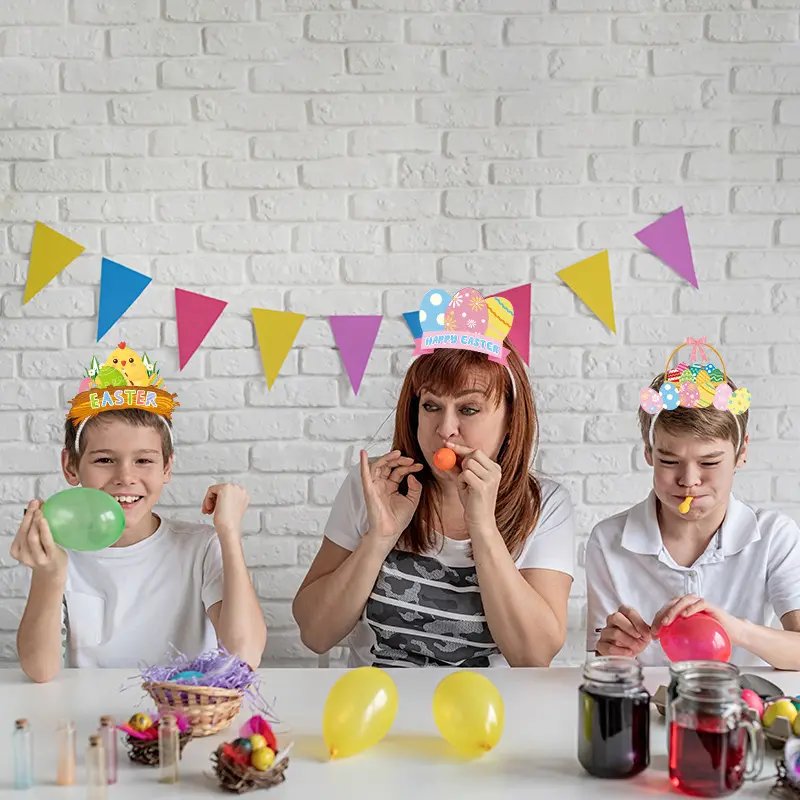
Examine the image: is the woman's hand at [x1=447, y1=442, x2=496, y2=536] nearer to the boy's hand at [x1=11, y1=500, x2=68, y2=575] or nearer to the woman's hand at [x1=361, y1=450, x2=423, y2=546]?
the woman's hand at [x1=361, y1=450, x2=423, y2=546]

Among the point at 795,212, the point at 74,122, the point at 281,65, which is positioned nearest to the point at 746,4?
the point at 795,212

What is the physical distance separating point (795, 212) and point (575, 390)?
0.79m

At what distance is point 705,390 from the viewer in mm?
2041

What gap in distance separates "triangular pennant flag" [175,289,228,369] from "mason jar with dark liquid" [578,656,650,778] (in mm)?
1733

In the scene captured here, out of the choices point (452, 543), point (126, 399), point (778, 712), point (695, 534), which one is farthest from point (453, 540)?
point (778, 712)

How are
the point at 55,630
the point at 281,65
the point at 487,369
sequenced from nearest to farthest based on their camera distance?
the point at 55,630 < the point at 487,369 < the point at 281,65

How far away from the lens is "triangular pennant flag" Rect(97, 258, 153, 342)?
2.67 meters

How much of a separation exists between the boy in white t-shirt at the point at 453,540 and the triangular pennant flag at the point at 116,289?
0.97 meters

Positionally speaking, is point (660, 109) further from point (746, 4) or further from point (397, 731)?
point (397, 731)

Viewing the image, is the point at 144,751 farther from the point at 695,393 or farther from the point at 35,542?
the point at 695,393

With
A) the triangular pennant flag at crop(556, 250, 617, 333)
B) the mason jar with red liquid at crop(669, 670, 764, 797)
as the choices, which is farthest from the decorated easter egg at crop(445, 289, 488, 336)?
the mason jar with red liquid at crop(669, 670, 764, 797)

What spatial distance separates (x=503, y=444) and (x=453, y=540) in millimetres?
234

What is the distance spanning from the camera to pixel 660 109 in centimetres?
267

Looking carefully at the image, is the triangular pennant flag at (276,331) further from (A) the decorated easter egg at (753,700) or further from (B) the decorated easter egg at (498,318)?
(A) the decorated easter egg at (753,700)
